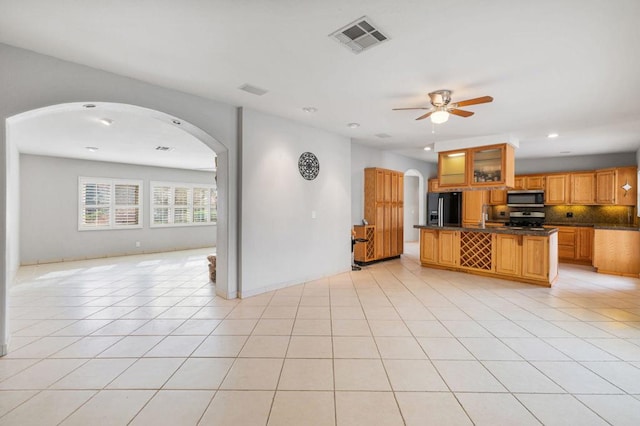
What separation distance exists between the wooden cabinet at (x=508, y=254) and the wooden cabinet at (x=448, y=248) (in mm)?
713

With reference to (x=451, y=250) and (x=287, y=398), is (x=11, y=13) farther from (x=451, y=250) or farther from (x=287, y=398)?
(x=451, y=250)

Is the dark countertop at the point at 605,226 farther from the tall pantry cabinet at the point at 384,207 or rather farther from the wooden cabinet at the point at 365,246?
the wooden cabinet at the point at 365,246

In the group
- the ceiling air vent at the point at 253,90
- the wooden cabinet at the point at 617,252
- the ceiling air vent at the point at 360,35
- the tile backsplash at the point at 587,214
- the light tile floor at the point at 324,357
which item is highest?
the ceiling air vent at the point at 253,90

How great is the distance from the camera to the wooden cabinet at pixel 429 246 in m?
6.07

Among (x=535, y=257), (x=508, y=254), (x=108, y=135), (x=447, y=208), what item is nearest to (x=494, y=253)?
(x=508, y=254)

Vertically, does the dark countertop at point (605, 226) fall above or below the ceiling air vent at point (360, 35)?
below

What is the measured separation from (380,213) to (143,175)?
22.7 ft

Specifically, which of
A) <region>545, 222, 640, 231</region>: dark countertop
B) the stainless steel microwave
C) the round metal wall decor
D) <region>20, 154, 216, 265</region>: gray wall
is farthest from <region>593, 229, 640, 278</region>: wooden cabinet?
<region>20, 154, 216, 265</region>: gray wall

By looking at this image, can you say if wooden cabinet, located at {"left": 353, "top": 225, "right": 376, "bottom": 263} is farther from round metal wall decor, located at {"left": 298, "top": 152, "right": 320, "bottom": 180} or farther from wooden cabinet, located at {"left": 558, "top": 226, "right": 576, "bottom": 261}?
wooden cabinet, located at {"left": 558, "top": 226, "right": 576, "bottom": 261}

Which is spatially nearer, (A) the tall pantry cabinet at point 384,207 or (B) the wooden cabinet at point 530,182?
(A) the tall pantry cabinet at point 384,207

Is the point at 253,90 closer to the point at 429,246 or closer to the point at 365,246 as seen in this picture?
the point at 365,246

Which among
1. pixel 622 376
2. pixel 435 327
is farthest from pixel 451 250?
pixel 622 376

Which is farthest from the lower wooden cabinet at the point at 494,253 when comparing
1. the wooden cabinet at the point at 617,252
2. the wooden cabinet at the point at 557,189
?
the wooden cabinet at the point at 557,189

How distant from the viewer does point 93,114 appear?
161 inches
